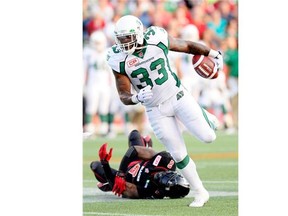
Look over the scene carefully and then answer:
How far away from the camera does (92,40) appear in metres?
14.0

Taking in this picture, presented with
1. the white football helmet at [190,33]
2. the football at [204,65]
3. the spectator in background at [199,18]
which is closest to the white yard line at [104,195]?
the football at [204,65]

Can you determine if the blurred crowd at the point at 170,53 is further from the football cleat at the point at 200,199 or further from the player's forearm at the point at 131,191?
the football cleat at the point at 200,199

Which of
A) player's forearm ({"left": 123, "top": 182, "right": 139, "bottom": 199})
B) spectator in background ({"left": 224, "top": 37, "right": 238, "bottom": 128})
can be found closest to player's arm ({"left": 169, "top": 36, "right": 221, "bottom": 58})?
player's forearm ({"left": 123, "top": 182, "right": 139, "bottom": 199})

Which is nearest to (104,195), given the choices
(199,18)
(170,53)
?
(170,53)

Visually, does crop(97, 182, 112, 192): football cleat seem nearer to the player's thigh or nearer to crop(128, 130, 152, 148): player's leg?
crop(128, 130, 152, 148): player's leg

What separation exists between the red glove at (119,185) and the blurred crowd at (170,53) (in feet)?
22.7

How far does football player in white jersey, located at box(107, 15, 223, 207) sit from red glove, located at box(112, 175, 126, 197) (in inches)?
17.6

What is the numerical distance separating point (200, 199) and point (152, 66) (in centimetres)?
103

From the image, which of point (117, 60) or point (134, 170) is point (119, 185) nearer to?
point (134, 170)

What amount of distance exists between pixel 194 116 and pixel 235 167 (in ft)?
8.19
